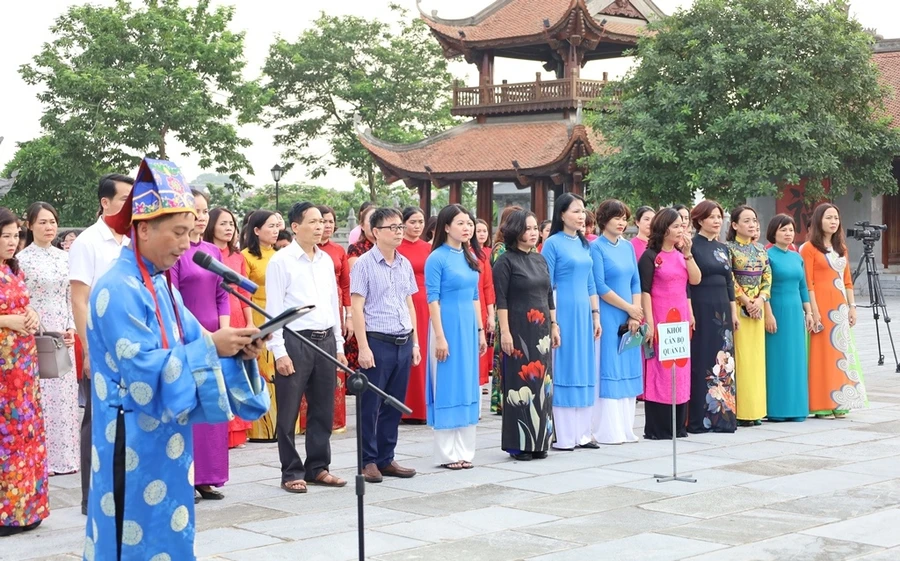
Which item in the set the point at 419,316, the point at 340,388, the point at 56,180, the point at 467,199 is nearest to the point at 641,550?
the point at 340,388

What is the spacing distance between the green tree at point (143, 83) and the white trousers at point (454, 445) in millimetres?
22252

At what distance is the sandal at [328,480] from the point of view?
21.5 ft

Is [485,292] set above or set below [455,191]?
below

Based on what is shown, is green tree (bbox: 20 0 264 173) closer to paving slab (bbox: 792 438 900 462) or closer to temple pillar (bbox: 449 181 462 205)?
temple pillar (bbox: 449 181 462 205)

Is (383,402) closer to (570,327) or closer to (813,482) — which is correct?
(570,327)

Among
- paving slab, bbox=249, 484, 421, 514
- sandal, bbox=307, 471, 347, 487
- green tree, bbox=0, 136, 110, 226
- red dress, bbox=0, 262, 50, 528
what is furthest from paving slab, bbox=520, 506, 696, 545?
green tree, bbox=0, 136, 110, 226

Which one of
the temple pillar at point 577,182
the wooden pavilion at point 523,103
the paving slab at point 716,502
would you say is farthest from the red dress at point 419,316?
the temple pillar at point 577,182

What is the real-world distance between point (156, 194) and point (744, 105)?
20.8 metres

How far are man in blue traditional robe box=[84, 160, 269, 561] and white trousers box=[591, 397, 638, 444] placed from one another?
16.4 ft

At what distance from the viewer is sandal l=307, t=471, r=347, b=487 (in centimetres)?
655

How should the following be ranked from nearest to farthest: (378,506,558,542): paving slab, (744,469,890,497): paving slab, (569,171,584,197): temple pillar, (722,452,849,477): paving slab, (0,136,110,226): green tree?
(378,506,558,542): paving slab → (744,469,890,497): paving slab → (722,452,849,477): paving slab → (569,171,584,197): temple pillar → (0,136,110,226): green tree

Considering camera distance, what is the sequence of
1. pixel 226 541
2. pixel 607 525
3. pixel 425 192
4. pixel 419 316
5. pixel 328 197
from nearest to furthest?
pixel 226 541, pixel 607 525, pixel 419 316, pixel 425 192, pixel 328 197

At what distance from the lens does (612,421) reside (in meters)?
8.09

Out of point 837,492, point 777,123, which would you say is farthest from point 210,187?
point 837,492
